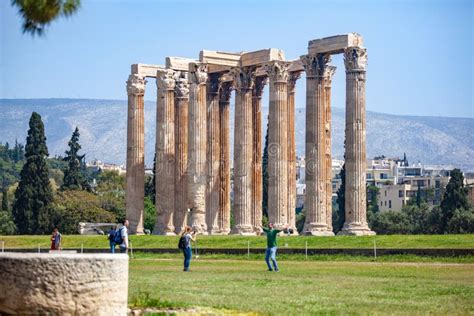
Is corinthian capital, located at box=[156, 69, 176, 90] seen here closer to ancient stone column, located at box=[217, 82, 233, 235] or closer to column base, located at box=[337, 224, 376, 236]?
ancient stone column, located at box=[217, 82, 233, 235]

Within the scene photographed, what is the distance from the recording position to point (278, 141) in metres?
90.2

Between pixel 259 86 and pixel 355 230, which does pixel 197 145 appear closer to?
pixel 259 86

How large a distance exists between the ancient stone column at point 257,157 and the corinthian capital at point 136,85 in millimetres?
9231

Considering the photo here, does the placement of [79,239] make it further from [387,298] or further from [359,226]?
[387,298]

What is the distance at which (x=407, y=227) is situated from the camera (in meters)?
152

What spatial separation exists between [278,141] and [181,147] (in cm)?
1169

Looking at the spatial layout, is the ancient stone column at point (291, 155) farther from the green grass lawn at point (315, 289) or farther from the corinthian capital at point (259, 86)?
the green grass lawn at point (315, 289)

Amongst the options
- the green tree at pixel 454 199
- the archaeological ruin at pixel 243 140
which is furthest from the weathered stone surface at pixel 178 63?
the green tree at pixel 454 199

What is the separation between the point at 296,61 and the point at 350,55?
35.0 feet

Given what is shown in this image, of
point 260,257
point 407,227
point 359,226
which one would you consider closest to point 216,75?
point 359,226

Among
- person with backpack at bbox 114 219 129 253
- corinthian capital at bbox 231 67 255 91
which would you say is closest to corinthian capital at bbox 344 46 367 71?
corinthian capital at bbox 231 67 255 91

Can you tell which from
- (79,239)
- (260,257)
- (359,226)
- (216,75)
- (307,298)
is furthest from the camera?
(216,75)

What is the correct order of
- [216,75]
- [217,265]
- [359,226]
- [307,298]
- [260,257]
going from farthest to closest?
[216,75]
[359,226]
[260,257]
[217,265]
[307,298]

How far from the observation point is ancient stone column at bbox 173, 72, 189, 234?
98.5 m
